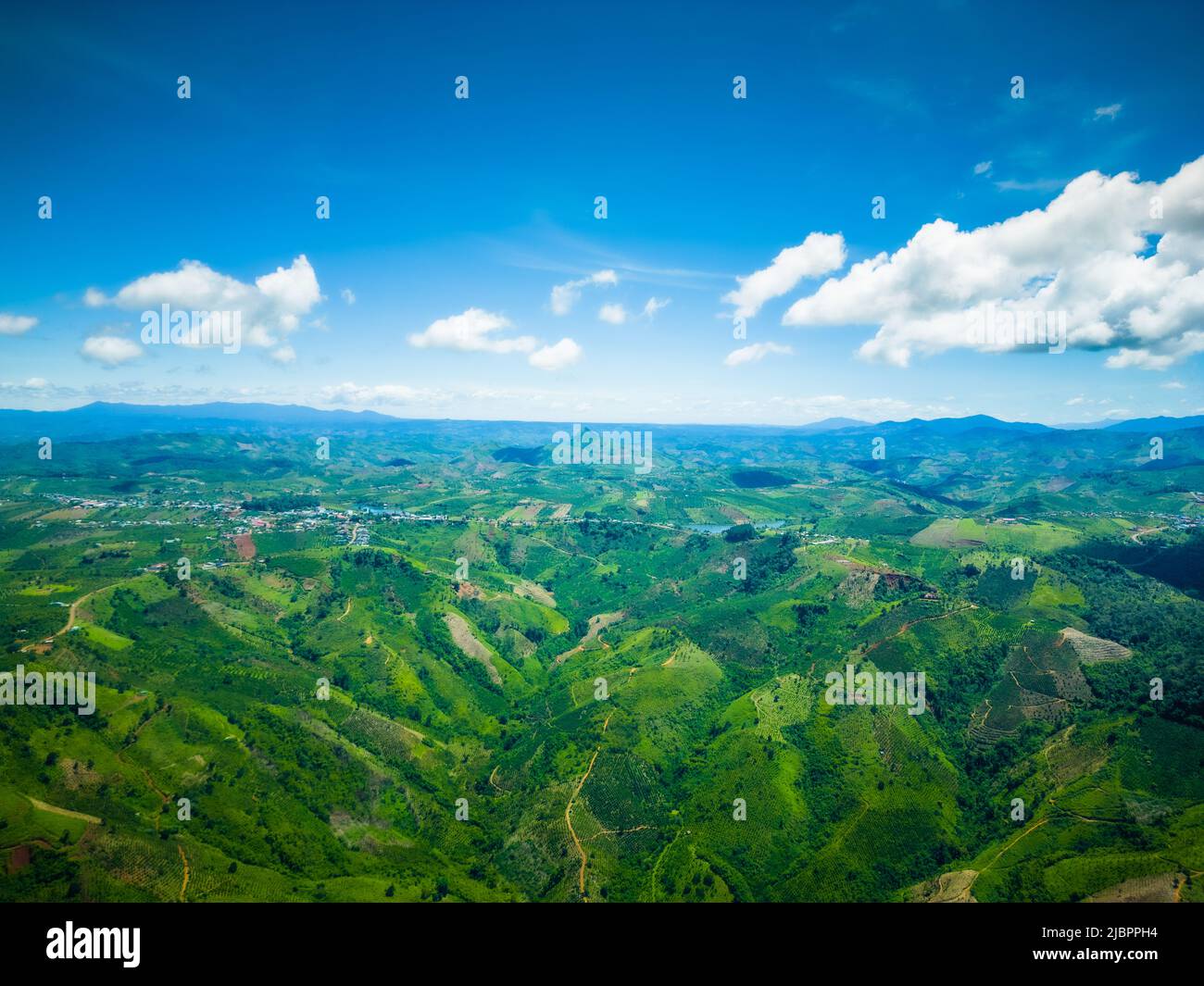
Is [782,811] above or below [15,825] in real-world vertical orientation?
below

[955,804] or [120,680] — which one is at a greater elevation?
[120,680]

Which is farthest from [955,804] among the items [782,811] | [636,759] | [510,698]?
[510,698]

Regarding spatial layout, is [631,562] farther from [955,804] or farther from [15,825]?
[15,825]

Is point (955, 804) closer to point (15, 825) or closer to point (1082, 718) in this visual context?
point (1082, 718)

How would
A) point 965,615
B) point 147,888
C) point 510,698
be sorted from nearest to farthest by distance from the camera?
point 147,888, point 965,615, point 510,698

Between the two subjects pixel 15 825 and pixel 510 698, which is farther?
pixel 510 698
